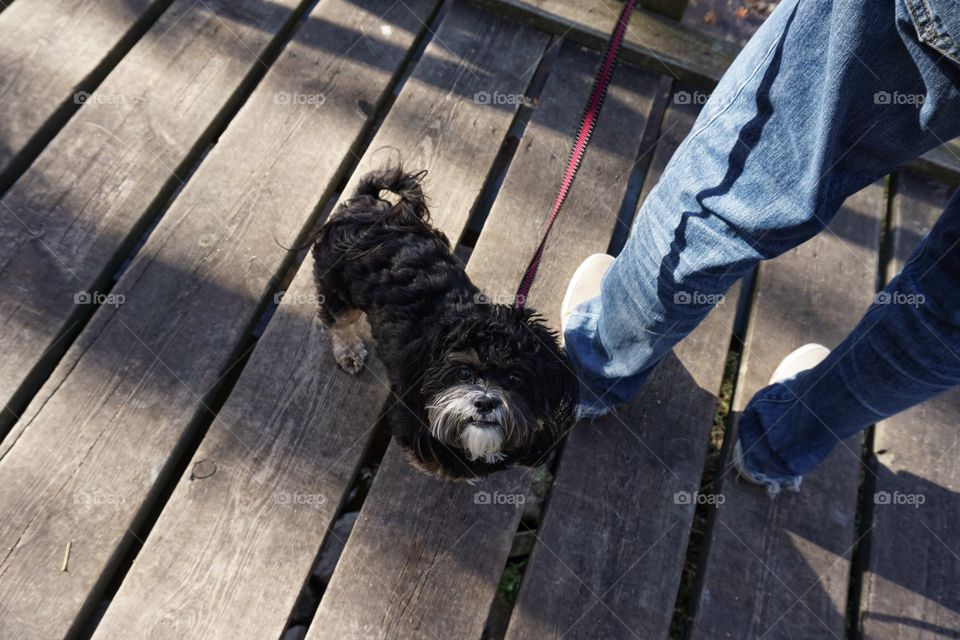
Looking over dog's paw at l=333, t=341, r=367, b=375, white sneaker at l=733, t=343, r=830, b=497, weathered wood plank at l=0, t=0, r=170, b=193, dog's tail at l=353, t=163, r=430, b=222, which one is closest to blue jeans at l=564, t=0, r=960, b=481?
white sneaker at l=733, t=343, r=830, b=497

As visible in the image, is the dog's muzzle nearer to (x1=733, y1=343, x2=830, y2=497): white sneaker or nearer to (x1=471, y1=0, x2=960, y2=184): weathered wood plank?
(x1=733, y1=343, x2=830, y2=497): white sneaker

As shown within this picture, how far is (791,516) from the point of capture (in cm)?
276

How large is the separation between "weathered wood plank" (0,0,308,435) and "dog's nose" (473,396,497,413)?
1.73 metres


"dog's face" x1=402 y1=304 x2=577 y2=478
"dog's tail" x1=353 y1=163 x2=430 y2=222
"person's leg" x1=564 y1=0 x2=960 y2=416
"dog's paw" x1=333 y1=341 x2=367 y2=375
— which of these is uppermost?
"person's leg" x1=564 y1=0 x2=960 y2=416

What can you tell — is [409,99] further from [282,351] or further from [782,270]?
[782,270]

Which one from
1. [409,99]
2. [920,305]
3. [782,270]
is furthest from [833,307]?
[409,99]

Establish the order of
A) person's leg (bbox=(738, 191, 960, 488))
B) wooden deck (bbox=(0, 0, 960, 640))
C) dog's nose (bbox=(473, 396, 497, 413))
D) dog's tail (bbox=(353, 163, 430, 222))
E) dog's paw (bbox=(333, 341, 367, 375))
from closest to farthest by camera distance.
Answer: person's leg (bbox=(738, 191, 960, 488)), dog's nose (bbox=(473, 396, 497, 413)), wooden deck (bbox=(0, 0, 960, 640)), dog's tail (bbox=(353, 163, 430, 222)), dog's paw (bbox=(333, 341, 367, 375))

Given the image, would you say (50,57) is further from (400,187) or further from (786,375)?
(786,375)

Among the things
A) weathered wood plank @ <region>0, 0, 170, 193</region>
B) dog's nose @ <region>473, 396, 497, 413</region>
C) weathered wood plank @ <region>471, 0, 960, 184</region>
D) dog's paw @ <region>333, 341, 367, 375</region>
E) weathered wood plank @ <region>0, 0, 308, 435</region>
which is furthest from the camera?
weathered wood plank @ <region>471, 0, 960, 184</region>

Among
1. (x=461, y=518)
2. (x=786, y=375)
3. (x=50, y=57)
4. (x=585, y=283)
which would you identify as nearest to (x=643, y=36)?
(x=585, y=283)

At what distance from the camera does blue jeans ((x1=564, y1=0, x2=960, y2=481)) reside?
151 centimetres

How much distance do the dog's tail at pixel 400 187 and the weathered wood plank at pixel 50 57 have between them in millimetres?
1572

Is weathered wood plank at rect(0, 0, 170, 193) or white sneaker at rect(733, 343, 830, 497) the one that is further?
weathered wood plank at rect(0, 0, 170, 193)

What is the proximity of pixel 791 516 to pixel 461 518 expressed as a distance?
1.32 meters
